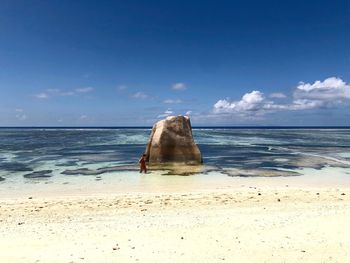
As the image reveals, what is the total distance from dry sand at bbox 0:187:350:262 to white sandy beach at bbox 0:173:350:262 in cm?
2

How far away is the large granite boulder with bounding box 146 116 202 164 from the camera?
28.3 metres

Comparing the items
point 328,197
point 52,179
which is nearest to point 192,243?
point 328,197

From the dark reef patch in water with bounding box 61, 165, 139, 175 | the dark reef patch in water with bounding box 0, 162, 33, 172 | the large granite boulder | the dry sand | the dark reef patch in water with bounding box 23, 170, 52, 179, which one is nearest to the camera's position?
the dry sand

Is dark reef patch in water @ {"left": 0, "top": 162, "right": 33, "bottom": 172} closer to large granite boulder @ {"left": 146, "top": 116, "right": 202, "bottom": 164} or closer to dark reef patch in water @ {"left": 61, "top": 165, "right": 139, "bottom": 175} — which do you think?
dark reef patch in water @ {"left": 61, "top": 165, "right": 139, "bottom": 175}

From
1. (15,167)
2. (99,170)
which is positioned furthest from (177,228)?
(15,167)

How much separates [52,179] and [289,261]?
1753 centimetres

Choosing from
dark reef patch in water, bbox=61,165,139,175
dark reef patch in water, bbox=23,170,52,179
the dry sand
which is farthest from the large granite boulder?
the dry sand

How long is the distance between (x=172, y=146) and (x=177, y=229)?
1790 cm

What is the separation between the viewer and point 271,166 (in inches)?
1152

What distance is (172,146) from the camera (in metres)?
28.4

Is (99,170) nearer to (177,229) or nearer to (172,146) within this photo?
(172,146)

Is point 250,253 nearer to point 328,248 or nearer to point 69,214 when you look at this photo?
point 328,248

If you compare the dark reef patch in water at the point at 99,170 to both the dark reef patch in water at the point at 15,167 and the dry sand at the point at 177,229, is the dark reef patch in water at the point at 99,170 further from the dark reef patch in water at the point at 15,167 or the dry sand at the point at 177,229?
the dry sand at the point at 177,229

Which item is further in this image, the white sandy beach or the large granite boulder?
the large granite boulder
